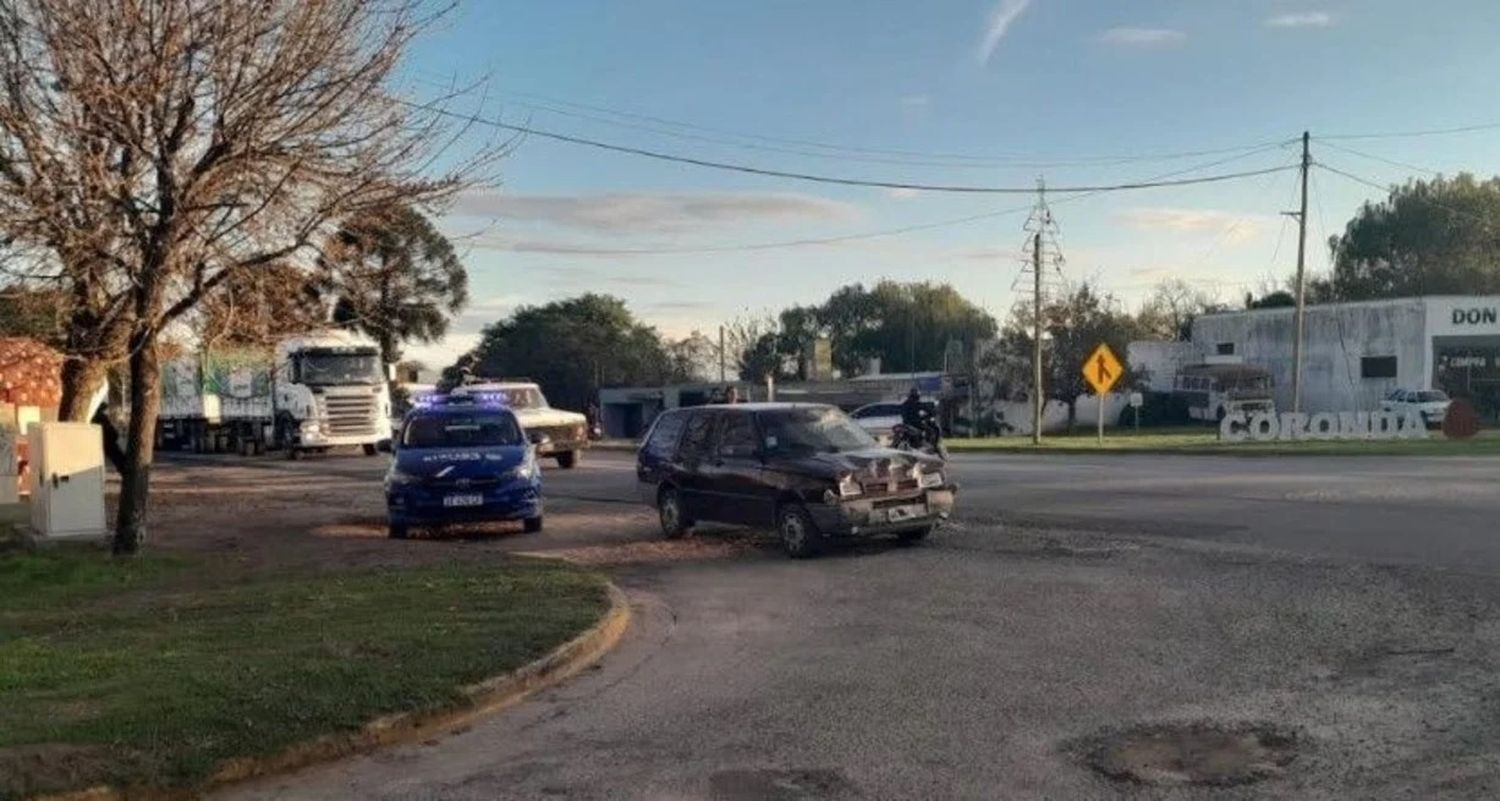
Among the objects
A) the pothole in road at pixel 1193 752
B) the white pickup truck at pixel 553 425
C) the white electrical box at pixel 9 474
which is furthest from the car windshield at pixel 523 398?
the pothole in road at pixel 1193 752

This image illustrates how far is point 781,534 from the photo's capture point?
14312 millimetres

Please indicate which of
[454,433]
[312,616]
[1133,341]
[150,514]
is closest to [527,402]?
[150,514]

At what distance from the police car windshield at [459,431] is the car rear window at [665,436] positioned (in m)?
2.02

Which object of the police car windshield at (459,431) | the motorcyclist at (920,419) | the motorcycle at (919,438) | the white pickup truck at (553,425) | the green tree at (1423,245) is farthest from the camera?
the green tree at (1423,245)

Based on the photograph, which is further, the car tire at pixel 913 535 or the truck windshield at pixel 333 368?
the truck windshield at pixel 333 368

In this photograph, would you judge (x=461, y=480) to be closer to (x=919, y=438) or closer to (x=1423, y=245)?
(x=919, y=438)

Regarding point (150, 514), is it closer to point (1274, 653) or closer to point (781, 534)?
point (781, 534)

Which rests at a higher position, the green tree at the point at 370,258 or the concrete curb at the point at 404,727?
the green tree at the point at 370,258

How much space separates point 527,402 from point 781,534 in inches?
806

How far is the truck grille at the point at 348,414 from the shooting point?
3844cm

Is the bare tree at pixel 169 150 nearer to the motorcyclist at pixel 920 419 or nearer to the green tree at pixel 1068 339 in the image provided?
the motorcyclist at pixel 920 419

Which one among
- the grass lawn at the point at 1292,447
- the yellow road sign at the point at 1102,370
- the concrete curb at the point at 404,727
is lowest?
the concrete curb at the point at 404,727

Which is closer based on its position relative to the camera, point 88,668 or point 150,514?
point 88,668

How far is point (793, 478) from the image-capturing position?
14.2 m
